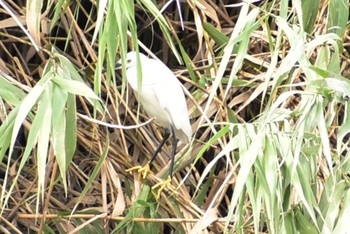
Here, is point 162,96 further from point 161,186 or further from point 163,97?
point 161,186

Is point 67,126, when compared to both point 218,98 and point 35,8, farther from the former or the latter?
point 218,98

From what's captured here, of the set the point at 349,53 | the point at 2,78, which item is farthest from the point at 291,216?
the point at 349,53

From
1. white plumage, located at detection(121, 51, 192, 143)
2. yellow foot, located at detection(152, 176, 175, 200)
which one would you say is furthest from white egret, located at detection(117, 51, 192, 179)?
yellow foot, located at detection(152, 176, 175, 200)

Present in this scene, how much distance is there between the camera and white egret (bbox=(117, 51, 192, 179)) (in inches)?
83.0

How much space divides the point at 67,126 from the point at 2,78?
0.12 meters

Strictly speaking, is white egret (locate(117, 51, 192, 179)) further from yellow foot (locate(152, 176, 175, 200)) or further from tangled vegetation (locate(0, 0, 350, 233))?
yellow foot (locate(152, 176, 175, 200))

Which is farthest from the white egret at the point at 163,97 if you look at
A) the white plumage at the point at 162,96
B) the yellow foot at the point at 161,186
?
the yellow foot at the point at 161,186

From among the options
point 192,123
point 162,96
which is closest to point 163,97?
point 162,96

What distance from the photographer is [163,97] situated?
2211mm

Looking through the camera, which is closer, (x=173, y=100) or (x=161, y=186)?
(x=161, y=186)

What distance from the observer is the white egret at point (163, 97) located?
6.92 feet

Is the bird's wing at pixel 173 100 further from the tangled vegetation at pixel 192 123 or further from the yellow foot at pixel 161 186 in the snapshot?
the yellow foot at pixel 161 186

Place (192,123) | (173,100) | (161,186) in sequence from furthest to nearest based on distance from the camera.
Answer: (192,123)
(173,100)
(161,186)

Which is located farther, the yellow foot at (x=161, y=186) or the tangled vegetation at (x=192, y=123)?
the yellow foot at (x=161, y=186)
